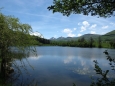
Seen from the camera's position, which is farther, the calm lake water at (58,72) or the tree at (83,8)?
the calm lake water at (58,72)

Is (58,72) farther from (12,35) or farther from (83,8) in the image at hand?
(83,8)

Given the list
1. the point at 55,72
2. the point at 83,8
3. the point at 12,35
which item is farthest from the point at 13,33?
the point at 55,72

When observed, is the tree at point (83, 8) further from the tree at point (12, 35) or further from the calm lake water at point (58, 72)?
the calm lake water at point (58, 72)

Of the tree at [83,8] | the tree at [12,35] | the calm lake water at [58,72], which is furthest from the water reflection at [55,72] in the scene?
the tree at [83,8]

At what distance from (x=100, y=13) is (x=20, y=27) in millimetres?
12009

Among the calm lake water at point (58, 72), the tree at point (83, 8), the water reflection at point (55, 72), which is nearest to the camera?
the tree at point (83, 8)

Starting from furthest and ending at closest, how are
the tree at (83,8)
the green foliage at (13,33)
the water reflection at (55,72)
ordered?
1. the water reflection at (55,72)
2. the green foliage at (13,33)
3. the tree at (83,8)

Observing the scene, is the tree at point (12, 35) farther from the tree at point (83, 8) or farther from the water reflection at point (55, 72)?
the tree at point (83, 8)

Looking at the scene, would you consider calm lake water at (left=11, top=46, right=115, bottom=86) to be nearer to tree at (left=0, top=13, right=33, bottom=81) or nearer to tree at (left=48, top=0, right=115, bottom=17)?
tree at (left=0, top=13, right=33, bottom=81)

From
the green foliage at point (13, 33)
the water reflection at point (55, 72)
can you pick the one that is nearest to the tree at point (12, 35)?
the green foliage at point (13, 33)

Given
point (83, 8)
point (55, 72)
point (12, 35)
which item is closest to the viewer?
point (83, 8)

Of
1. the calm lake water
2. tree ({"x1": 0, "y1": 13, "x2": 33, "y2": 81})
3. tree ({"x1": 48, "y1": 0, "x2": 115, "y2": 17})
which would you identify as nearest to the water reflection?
the calm lake water

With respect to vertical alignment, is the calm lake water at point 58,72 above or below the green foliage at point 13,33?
below

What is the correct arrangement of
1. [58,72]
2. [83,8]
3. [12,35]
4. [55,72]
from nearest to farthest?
[83,8] → [12,35] → [55,72] → [58,72]
